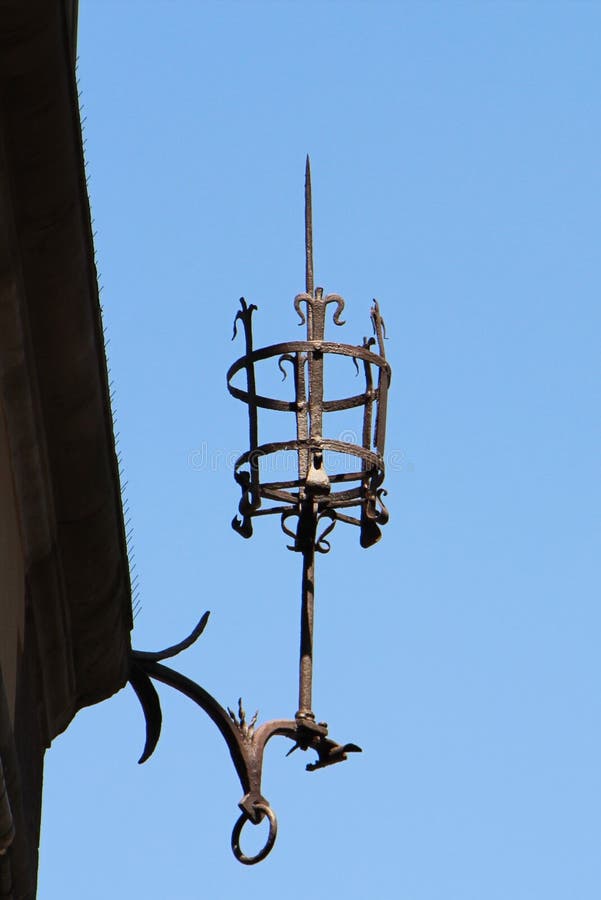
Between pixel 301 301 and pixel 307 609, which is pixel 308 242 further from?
pixel 307 609

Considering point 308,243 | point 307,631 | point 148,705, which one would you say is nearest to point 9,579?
point 307,631

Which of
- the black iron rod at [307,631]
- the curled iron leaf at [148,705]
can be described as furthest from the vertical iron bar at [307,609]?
the curled iron leaf at [148,705]

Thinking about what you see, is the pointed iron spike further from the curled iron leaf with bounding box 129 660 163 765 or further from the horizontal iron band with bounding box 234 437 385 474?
the curled iron leaf with bounding box 129 660 163 765

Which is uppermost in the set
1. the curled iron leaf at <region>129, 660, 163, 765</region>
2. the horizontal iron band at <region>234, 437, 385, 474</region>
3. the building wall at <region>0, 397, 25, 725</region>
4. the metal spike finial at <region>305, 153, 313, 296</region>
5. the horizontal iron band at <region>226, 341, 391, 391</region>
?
the metal spike finial at <region>305, 153, 313, 296</region>

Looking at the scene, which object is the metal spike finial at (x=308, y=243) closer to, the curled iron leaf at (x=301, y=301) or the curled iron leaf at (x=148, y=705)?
the curled iron leaf at (x=301, y=301)

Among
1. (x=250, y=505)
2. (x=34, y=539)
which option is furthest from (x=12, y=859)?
(x=250, y=505)

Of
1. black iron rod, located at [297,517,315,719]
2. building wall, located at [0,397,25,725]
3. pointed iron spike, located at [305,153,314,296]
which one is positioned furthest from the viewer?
pointed iron spike, located at [305,153,314,296]

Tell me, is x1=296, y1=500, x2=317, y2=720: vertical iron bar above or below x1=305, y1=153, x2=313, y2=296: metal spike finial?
below

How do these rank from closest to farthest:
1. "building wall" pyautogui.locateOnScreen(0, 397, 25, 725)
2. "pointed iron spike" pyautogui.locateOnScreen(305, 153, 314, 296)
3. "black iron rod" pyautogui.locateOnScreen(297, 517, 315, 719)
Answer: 1. "building wall" pyautogui.locateOnScreen(0, 397, 25, 725)
2. "black iron rod" pyautogui.locateOnScreen(297, 517, 315, 719)
3. "pointed iron spike" pyautogui.locateOnScreen(305, 153, 314, 296)

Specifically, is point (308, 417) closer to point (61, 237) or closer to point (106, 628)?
point (106, 628)

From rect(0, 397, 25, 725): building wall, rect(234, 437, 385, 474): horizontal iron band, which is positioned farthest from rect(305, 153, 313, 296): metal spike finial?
rect(0, 397, 25, 725): building wall

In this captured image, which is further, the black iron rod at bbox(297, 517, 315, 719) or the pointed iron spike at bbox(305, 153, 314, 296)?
the pointed iron spike at bbox(305, 153, 314, 296)

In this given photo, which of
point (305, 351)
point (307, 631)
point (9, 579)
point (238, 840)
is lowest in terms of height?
point (238, 840)

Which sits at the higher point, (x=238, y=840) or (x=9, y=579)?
(x=9, y=579)
